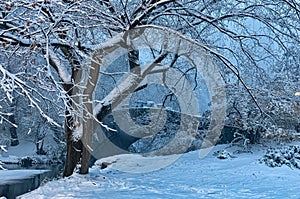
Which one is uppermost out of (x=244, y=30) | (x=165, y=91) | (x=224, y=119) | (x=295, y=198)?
(x=244, y=30)

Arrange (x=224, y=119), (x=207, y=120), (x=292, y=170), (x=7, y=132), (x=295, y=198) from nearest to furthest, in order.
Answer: (x=295, y=198) < (x=292, y=170) < (x=224, y=119) < (x=207, y=120) < (x=7, y=132)

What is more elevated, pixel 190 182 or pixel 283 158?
pixel 283 158

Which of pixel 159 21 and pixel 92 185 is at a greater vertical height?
pixel 159 21

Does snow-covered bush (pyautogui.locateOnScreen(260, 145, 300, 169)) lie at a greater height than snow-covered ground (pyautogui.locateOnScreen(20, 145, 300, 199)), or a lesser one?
greater

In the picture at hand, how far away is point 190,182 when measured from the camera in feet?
23.2

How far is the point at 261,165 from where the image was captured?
28.1ft

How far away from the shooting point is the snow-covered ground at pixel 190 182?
5699 millimetres

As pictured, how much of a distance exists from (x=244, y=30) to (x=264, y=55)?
2.50 feet

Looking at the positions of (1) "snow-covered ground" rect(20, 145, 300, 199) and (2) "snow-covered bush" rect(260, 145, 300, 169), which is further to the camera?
(2) "snow-covered bush" rect(260, 145, 300, 169)

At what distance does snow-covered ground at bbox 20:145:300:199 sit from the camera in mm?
5699

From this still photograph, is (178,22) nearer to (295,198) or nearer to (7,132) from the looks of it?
(295,198)

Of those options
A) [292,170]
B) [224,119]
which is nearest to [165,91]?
[224,119]

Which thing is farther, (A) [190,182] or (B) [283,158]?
(B) [283,158]

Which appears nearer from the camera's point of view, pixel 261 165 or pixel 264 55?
pixel 264 55
